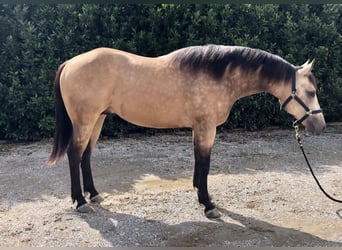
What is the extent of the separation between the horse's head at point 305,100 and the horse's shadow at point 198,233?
1.01m

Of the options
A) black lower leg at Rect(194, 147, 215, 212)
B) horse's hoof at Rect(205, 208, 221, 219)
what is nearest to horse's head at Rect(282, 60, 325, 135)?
black lower leg at Rect(194, 147, 215, 212)

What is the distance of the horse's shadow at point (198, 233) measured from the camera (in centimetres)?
336

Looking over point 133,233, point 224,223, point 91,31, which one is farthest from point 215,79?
point 91,31

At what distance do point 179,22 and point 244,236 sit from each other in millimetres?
4541

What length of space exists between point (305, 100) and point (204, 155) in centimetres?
107

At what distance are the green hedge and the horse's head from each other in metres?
3.39

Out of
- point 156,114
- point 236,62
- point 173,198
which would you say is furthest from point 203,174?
point 236,62

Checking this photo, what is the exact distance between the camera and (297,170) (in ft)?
17.3

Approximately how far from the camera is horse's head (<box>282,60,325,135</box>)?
3721mm

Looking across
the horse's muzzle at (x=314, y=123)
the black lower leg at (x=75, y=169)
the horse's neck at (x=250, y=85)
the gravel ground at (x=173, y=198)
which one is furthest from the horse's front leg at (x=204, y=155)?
the black lower leg at (x=75, y=169)

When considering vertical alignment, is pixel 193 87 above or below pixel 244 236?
above

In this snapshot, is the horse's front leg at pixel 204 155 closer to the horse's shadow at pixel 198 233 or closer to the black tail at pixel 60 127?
the horse's shadow at pixel 198 233

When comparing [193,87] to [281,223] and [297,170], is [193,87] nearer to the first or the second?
[281,223]

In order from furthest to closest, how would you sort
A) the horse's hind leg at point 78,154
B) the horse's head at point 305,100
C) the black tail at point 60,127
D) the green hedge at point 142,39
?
the green hedge at point 142,39
the black tail at point 60,127
the horse's hind leg at point 78,154
the horse's head at point 305,100
